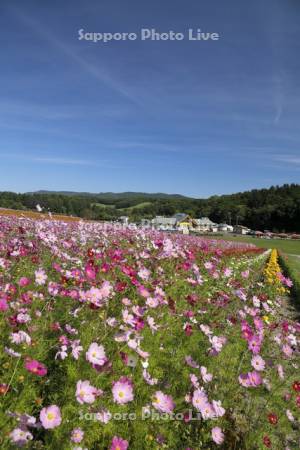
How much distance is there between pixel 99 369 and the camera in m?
2.09

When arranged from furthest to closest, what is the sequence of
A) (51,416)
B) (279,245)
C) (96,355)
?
(279,245) < (96,355) < (51,416)

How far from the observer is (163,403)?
7.25 feet

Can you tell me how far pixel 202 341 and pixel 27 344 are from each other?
229cm

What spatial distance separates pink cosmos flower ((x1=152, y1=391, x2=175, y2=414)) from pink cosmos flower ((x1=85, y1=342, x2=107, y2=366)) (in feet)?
A: 1.29

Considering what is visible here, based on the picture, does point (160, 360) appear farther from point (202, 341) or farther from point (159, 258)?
Result: point (159, 258)

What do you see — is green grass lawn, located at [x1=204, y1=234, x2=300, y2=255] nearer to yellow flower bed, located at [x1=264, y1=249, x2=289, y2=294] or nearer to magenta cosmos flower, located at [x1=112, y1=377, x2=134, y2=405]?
yellow flower bed, located at [x1=264, y1=249, x2=289, y2=294]

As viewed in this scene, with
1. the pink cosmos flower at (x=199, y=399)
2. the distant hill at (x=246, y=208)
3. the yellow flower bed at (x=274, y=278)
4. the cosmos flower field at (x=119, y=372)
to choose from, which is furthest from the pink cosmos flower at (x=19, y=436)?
the distant hill at (x=246, y=208)

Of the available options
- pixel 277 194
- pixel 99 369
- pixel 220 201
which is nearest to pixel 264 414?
pixel 99 369

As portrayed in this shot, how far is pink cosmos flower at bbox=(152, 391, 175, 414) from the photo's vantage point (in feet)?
7.11

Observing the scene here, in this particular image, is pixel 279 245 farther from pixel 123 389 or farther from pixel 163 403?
pixel 123 389

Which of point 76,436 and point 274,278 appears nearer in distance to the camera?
point 76,436

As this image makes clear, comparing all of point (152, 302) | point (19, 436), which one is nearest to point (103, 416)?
point (19, 436)

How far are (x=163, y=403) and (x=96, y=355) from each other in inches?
19.2

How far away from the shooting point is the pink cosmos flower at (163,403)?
217cm
